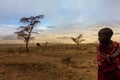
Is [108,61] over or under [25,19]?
under

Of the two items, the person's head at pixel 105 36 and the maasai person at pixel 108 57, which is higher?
the person's head at pixel 105 36

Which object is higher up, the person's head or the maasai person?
the person's head

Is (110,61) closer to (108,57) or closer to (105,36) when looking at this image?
(108,57)

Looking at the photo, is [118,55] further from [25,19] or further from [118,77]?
[25,19]

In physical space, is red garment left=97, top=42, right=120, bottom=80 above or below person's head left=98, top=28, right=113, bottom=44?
below

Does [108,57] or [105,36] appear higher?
[105,36]

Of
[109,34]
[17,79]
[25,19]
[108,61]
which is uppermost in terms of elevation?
[25,19]

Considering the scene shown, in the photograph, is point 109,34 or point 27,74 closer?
point 109,34

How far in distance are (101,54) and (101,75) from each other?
308 mm

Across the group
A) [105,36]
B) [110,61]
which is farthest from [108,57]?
[105,36]

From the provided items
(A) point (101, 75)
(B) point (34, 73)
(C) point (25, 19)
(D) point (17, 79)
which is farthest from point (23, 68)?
(C) point (25, 19)

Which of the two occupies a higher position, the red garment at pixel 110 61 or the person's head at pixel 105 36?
the person's head at pixel 105 36

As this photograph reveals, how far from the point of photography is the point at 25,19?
36.4 m

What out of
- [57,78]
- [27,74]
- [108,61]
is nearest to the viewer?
[108,61]
